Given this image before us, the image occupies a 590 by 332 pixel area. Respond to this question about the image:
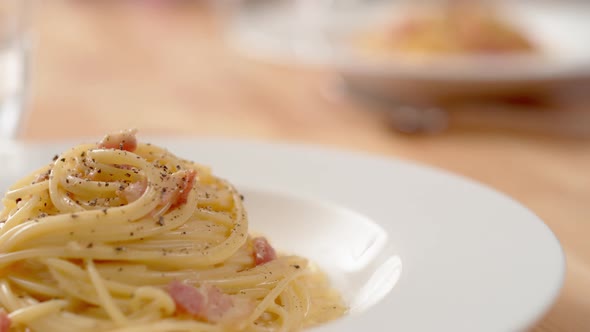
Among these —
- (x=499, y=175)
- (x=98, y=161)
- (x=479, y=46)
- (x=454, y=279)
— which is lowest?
(x=454, y=279)

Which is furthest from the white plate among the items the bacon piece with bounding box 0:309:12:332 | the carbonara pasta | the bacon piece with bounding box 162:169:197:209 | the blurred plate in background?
the blurred plate in background

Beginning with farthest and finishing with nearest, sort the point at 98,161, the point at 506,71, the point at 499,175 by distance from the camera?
the point at 506,71
the point at 499,175
the point at 98,161

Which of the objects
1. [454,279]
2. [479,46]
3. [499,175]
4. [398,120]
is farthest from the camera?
[479,46]

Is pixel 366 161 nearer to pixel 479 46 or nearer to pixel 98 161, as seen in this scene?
pixel 98 161

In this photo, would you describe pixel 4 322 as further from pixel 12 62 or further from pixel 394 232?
pixel 12 62

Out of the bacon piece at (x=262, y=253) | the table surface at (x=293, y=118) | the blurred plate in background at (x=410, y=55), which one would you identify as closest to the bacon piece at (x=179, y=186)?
the bacon piece at (x=262, y=253)

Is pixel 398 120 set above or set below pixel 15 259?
above

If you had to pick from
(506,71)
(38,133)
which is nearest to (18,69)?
(38,133)
